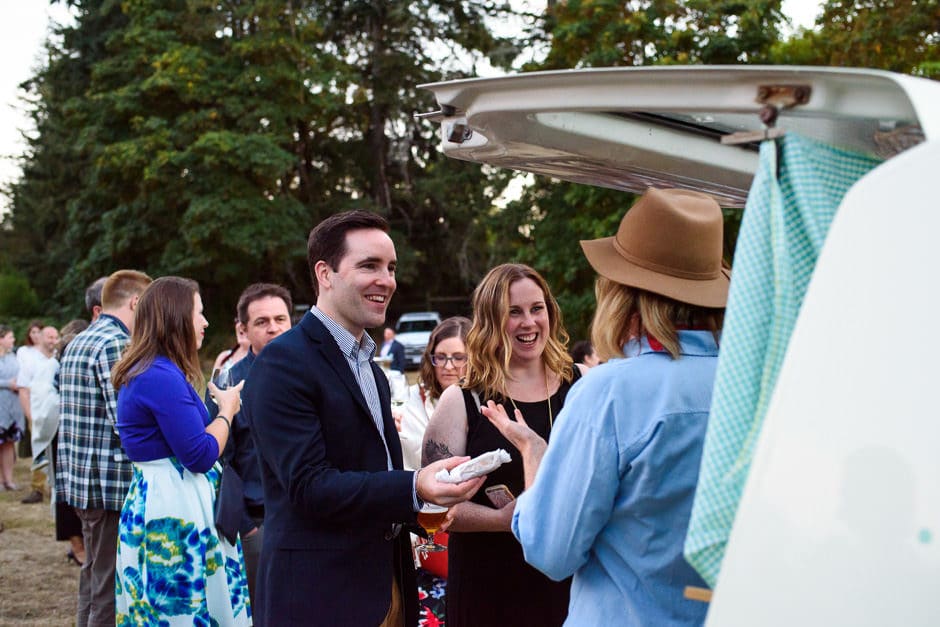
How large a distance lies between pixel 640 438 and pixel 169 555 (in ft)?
9.81

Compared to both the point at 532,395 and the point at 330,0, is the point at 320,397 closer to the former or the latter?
the point at 532,395

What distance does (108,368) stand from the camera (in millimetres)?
5043

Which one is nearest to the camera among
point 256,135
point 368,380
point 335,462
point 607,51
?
point 335,462

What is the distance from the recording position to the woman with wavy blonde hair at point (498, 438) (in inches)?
135

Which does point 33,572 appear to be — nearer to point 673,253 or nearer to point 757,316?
point 673,253

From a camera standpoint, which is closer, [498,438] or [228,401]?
[498,438]

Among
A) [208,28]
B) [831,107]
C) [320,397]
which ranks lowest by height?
[320,397]

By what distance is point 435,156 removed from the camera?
33.2 m

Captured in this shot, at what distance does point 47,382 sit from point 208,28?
22.4m

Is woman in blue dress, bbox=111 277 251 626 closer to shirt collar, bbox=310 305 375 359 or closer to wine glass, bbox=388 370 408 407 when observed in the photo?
shirt collar, bbox=310 305 375 359

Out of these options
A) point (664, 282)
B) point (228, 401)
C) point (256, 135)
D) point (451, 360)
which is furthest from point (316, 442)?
point (256, 135)

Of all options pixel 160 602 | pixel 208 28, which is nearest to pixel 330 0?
pixel 208 28

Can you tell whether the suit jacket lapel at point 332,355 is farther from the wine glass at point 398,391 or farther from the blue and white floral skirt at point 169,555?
the wine glass at point 398,391

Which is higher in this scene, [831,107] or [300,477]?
[831,107]
